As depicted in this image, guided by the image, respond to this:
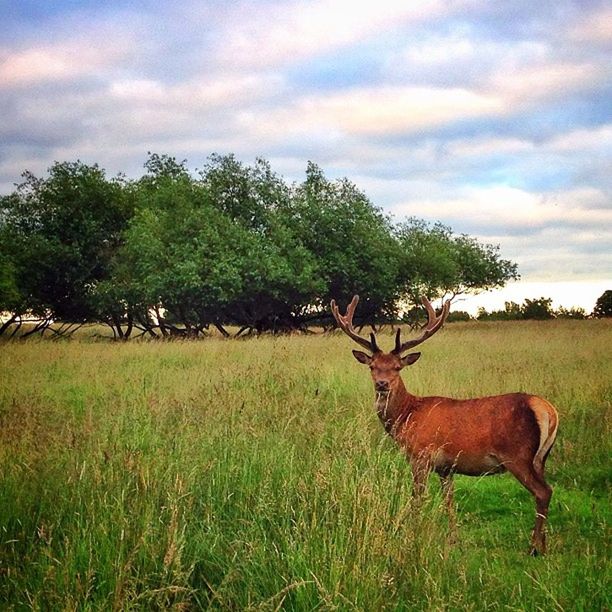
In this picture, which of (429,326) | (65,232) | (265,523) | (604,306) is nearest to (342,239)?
(65,232)

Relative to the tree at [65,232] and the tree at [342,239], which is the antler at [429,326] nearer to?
the tree at [342,239]

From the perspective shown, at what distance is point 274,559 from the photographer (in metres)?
4.25

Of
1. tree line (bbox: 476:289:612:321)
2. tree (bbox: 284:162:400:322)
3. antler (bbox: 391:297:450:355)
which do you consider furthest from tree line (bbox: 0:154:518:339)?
antler (bbox: 391:297:450:355)

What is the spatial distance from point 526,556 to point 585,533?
924mm

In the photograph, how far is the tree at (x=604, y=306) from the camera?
4586 cm

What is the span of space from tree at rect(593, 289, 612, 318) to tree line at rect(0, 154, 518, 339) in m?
12.0

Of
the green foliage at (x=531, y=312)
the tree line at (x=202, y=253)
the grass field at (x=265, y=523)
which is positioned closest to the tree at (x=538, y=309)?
the green foliage at (x=531, y=312)

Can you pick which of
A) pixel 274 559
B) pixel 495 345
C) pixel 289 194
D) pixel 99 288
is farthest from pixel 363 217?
pixel 274 559

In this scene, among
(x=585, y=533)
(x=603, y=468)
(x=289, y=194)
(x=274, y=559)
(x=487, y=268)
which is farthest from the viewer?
(x=487, y=268)

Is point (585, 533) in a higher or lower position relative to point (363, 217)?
lower

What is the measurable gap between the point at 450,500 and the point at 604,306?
44.2 meters

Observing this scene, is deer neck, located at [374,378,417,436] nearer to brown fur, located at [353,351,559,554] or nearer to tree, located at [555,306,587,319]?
brown fur, located at [353,351,559,554]

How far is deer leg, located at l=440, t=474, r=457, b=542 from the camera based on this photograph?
5.02 metres

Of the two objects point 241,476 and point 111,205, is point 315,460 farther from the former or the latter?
point 111,205
